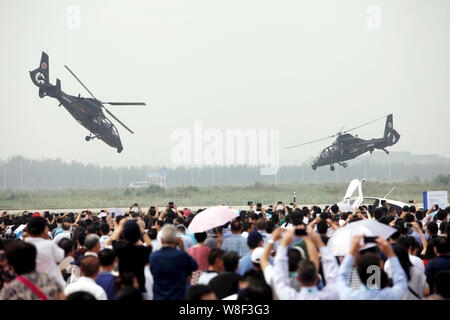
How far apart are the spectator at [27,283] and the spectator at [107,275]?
2.89 ft

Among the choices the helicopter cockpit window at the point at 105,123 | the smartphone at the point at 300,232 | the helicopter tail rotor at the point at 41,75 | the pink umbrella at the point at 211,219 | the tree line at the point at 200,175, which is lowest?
the pink umbrella at the point at 211,219

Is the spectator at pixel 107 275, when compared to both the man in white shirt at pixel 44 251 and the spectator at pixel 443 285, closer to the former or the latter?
the man in white shirt at pixel 44 251

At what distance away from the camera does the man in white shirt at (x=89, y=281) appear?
4.76 m

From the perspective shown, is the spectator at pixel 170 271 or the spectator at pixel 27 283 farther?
the spectator at pixel 170 271

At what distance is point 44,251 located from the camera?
550cm

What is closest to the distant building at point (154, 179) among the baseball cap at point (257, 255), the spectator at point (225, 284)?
the baseball cap at point (257, 255)

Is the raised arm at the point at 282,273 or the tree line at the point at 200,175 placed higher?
the tree line at the point at 200,175

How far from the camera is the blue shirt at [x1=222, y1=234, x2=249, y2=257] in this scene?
22.2ft

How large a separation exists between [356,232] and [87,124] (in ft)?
102

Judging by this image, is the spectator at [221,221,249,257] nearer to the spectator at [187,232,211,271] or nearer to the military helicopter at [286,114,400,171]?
the spectator at [187,232,211,271]

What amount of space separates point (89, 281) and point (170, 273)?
2.53 ft

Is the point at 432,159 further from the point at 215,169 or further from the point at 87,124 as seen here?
the point at 87,124

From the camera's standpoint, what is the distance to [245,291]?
4070 mm
